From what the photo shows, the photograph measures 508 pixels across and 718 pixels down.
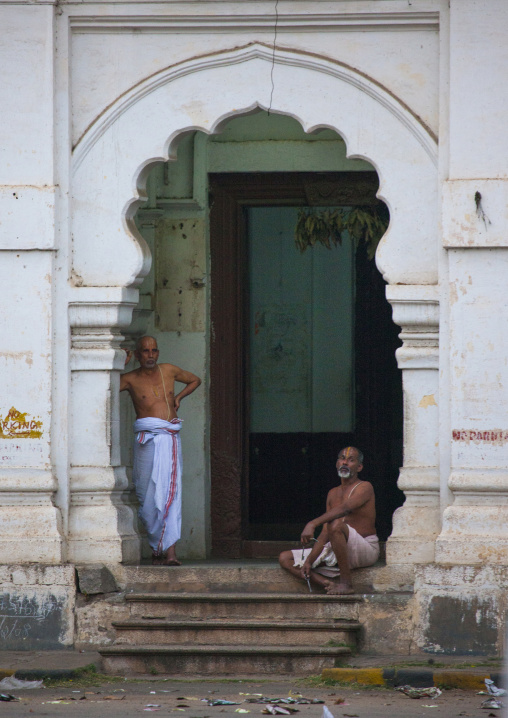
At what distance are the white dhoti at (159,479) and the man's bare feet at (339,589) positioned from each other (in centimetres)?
128

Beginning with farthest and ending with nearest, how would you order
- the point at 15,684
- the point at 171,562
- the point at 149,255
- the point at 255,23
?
the point at 171,562, the point at 149,255, the point at 255,23, the point at 15,684

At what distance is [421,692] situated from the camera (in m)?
7.88

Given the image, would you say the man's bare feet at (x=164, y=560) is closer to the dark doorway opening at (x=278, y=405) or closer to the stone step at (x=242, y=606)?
the stone step at (x=242, y=606)

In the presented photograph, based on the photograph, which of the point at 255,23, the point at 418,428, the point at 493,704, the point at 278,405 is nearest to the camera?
the point at 493,704

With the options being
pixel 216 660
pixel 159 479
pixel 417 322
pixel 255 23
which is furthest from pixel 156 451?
pixel 255 23

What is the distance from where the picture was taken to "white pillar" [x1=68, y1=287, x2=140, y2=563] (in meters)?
9.16

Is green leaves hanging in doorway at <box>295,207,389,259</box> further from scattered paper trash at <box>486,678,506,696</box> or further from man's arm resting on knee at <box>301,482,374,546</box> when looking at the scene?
scattered paper trash at <box>486,678,506,696</box>

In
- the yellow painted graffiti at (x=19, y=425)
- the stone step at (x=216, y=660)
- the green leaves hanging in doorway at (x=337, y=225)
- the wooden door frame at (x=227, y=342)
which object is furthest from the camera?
the wooden door frame at (x=227, y=342)

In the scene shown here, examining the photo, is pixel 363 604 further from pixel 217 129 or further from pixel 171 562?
pixel 217 129

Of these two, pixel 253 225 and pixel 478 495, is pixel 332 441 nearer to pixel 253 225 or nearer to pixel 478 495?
pixel 253 225

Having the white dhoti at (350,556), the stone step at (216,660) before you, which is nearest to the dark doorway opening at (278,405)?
the white dhoti at (350,556)

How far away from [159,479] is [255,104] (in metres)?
2.75

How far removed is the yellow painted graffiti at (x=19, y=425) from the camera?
9.12m

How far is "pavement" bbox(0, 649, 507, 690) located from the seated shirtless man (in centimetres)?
65
